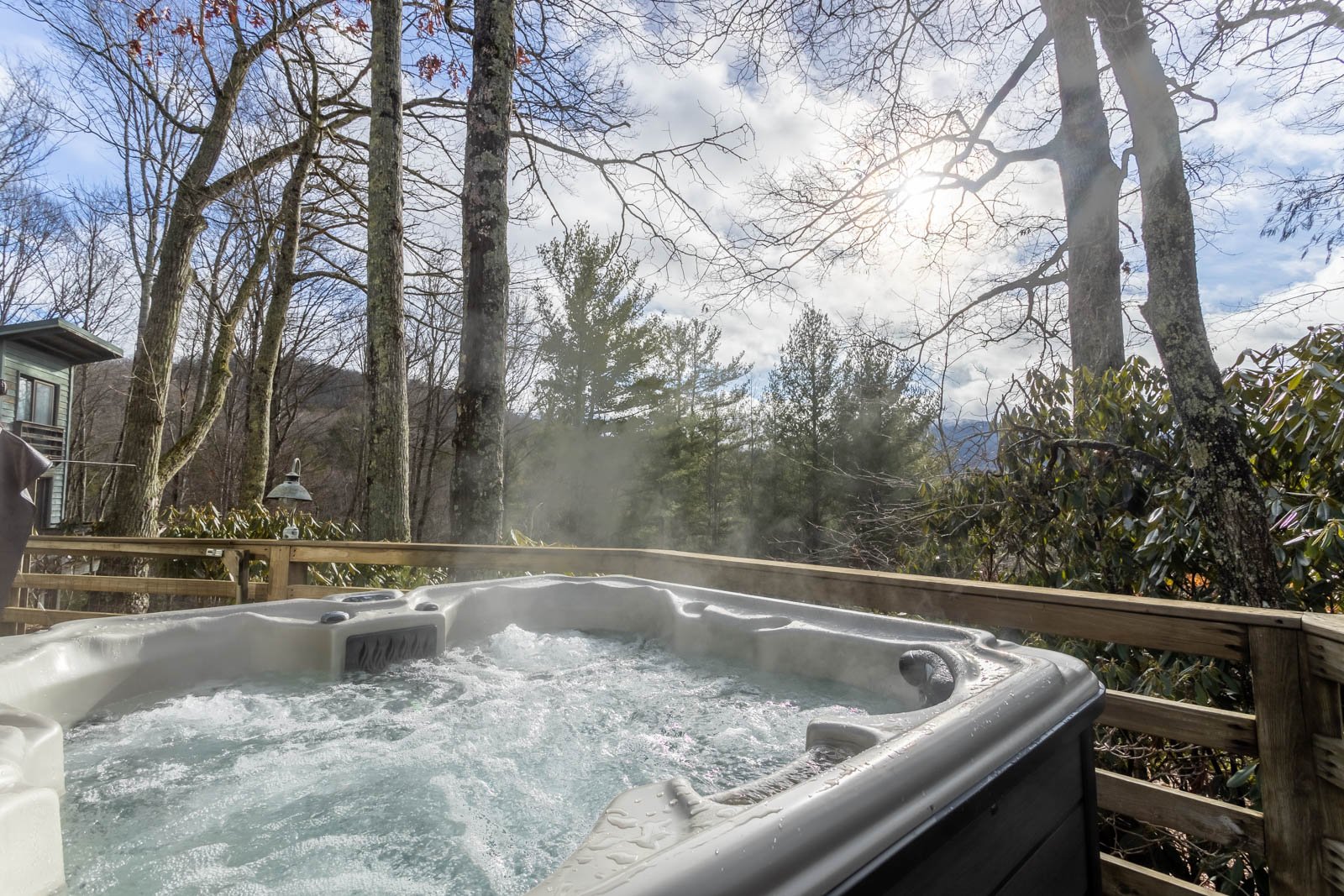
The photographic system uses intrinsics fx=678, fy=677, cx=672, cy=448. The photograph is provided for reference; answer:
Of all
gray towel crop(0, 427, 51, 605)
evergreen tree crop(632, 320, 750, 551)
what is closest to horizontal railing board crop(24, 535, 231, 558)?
gray towel crop(0, 427, 51, 605)

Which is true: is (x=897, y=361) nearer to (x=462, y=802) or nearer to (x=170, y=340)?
(x=462, y=802)

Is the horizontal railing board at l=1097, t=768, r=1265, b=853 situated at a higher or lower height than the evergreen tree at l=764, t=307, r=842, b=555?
lower

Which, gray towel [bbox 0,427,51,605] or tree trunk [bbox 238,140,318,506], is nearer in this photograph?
gray towel [bbox 0,427,51,605]

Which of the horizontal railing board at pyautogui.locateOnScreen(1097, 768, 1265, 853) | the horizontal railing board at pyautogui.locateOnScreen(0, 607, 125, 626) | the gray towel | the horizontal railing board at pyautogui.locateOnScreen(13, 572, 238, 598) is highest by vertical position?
the gray towel

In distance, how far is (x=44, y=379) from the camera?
6.02 meters

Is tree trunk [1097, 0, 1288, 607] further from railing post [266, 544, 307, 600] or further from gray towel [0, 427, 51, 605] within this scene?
railing post [266, 544, 307, 600]

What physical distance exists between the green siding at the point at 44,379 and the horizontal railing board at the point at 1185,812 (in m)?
7.12

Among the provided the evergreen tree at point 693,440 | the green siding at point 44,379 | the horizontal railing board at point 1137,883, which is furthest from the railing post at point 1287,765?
the evergreen tree at point 693,440

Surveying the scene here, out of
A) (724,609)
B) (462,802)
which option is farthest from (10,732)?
(724,609)

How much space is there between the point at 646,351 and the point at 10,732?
1290 cm

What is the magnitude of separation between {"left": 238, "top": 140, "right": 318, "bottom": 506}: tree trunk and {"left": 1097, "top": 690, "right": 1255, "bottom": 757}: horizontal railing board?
697 centimetres

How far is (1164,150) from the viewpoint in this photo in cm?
239

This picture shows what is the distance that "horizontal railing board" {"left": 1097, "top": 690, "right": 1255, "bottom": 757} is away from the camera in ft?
4.21

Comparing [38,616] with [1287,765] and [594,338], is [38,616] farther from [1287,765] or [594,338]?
[594,338]
